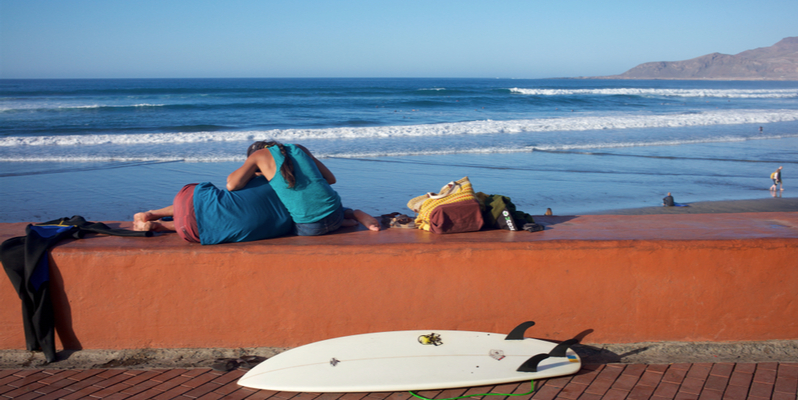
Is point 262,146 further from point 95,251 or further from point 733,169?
point 733,169

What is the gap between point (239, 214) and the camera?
329cm

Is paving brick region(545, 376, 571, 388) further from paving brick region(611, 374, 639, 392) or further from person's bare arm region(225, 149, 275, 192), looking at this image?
person's bare arm region(225, 149, 275, 192)

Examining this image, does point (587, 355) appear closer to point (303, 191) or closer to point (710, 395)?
point (710, 395)

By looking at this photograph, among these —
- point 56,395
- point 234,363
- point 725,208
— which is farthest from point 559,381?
point 725,208

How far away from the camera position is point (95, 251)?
9.91 feet

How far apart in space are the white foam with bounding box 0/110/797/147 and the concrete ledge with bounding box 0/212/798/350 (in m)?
14.1

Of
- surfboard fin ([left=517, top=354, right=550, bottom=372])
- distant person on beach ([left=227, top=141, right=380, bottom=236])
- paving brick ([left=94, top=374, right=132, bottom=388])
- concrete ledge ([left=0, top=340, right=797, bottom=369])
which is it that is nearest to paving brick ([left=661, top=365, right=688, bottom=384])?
concrete ledge ([left=0, top=340, right=797, bottom=369])

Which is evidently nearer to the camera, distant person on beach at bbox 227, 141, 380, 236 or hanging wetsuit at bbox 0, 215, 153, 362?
hanging wetsuit at bbox 0, 215, 153, 362

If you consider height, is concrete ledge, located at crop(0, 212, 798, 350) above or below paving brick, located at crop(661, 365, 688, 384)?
above

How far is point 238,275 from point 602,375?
7.07ft

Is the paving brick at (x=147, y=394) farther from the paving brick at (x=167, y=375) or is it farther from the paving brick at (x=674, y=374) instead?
the paving brick at (x=674, y=374)

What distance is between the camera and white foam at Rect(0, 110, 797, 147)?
1612 centimetres

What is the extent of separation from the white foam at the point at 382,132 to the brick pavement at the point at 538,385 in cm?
1437

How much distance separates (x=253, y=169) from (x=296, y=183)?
12.1 inches
